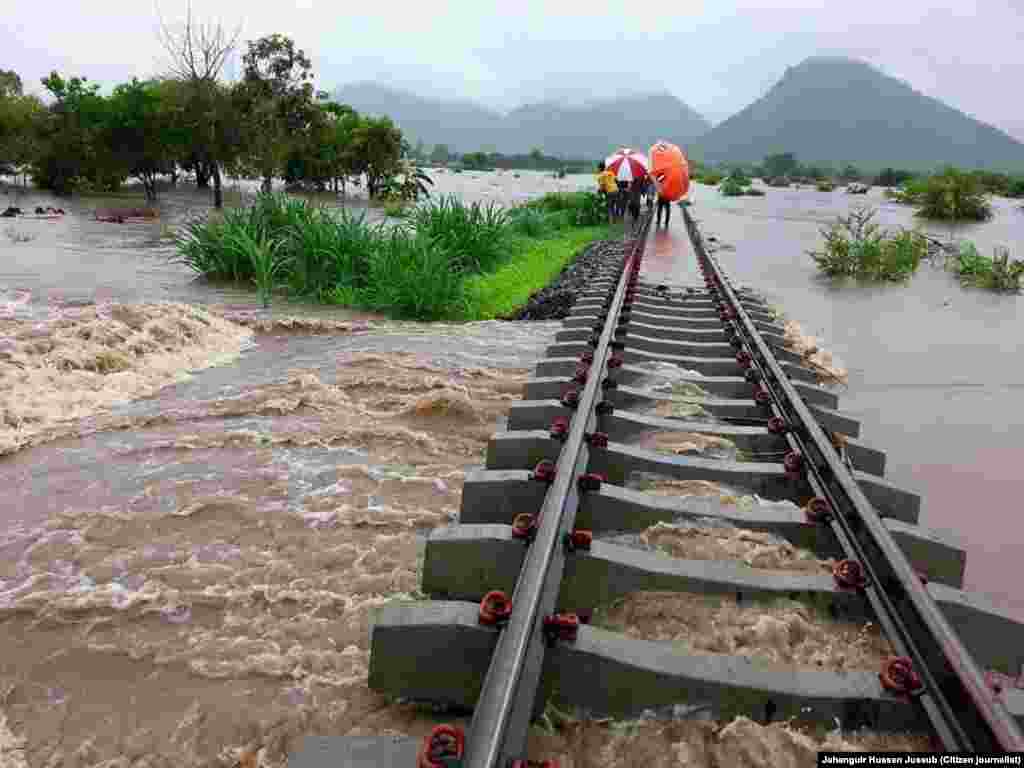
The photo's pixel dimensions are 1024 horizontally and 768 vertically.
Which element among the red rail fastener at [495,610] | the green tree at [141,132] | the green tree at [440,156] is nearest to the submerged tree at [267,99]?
the green tree at [141,132]

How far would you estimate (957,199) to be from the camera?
29.6m

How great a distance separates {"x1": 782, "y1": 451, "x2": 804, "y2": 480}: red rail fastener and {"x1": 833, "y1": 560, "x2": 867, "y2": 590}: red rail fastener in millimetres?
866

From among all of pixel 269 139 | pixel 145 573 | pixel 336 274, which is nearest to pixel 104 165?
pixel 269 139

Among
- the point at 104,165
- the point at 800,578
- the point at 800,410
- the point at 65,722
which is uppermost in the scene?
the point at 104,165

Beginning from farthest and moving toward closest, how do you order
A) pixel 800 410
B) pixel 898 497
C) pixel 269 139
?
pixel 269 139
pixel 800 410
pixel 898 497

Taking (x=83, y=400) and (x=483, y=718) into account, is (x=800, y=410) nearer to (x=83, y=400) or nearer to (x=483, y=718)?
(x=483, y=718)

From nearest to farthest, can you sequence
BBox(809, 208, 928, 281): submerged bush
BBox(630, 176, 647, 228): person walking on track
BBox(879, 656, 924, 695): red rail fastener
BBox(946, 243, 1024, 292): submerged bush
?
BBox(879, 656, 924, 695): red rail fastener, BBox(946, 243, 1024, 292): submerged bush, BBox(809, 208, 928, 281): submerged bush, BBox(630, 176, 647, 228): person walking on track

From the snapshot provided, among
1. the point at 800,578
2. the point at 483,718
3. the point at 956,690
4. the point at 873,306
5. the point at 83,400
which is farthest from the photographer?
the point at 873,306

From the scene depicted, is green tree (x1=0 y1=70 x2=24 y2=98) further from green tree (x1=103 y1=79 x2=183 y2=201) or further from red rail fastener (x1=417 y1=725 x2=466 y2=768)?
red rail fastener (x1=417 y1=725 x2=466 y2=768)

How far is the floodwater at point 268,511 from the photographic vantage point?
7.23 ft

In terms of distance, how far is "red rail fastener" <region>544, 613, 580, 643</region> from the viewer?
6.62 feet

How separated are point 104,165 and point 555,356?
101 ft

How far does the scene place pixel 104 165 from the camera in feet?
99.0

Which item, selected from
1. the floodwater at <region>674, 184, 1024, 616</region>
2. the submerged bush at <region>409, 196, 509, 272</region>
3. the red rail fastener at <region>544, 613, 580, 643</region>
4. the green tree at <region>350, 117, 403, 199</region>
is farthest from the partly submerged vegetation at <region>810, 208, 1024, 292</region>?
the green tree at <region>350, 117, 403, 199</region>
